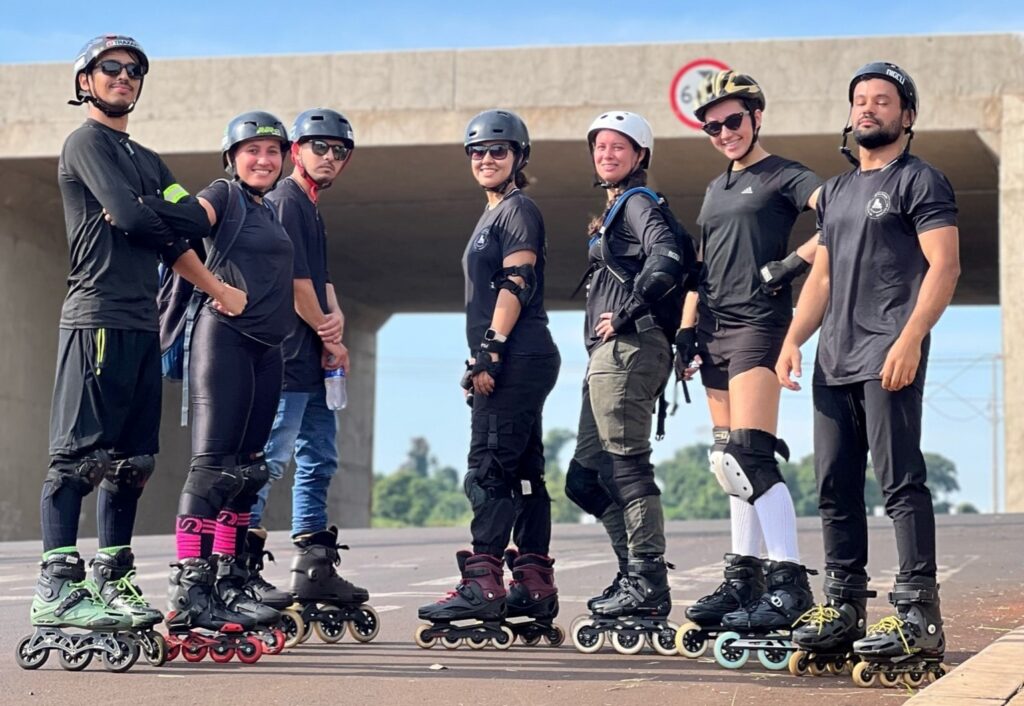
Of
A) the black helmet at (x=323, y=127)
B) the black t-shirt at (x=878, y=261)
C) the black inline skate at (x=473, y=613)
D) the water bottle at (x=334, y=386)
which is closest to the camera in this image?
the black t-shirt at (x=878, y=261)

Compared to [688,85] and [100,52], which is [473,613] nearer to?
[100,52]

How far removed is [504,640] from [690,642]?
32.0 inches

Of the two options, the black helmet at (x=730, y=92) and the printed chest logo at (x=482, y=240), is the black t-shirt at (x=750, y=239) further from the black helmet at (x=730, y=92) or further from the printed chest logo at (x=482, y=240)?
the printed chest logo at (x=482, y=240)

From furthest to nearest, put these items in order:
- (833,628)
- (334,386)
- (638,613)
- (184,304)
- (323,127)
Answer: (323,127) < (334,386) < (638,613) < (184,304) < (833,628)

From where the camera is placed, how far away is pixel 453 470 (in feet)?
528

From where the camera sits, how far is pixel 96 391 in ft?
17.1

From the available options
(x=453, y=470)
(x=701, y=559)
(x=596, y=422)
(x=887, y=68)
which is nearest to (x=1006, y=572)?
(x=701, y=559)

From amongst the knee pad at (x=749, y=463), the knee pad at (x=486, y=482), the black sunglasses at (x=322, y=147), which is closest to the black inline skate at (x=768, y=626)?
the knee pad at (x=749, y=463)

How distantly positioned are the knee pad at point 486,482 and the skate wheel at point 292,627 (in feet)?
2.72

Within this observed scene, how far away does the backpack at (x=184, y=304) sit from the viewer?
5660mm

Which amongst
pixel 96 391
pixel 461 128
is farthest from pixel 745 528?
pixel 461 128

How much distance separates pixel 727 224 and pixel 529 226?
92 centimetres

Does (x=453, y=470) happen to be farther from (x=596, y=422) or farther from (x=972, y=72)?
(x=596, y=422)

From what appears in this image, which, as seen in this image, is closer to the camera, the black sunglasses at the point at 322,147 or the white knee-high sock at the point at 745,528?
the white knee-high sock at the point at 745,528
